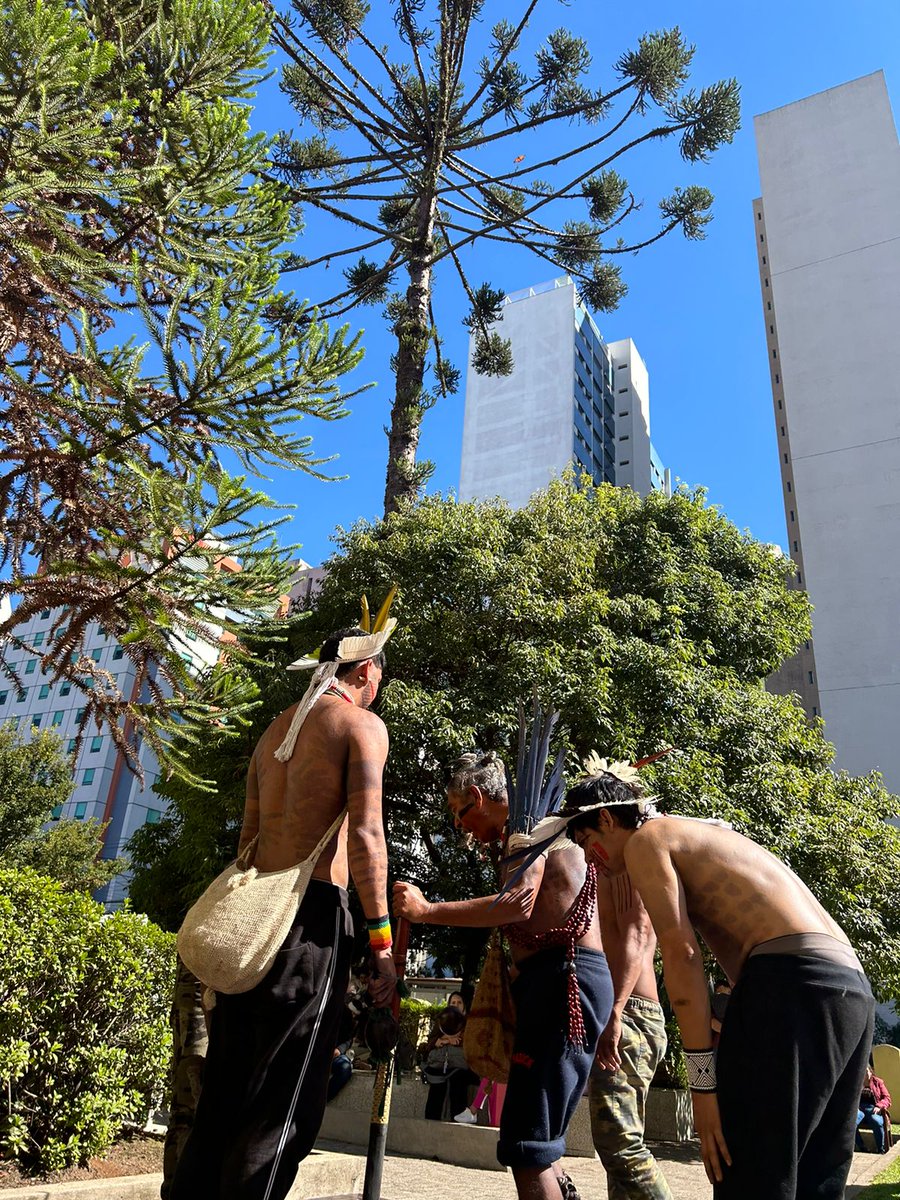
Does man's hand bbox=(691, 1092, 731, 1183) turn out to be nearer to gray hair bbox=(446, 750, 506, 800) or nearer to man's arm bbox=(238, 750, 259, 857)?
gray hair bbox=(446, 750, 506, 800)

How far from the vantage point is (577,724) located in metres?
10.2

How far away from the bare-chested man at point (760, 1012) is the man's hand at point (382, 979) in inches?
29.6

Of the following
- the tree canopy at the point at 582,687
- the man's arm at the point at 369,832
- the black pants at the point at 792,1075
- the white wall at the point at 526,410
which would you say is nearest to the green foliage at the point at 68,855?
the tree canopy at the point at 582,687

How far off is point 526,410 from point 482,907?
6430 cm

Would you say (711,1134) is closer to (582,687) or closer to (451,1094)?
(451,1094)

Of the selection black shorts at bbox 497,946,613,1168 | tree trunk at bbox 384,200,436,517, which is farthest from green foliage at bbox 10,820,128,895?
black shorts at bbox 497,946,613,1168

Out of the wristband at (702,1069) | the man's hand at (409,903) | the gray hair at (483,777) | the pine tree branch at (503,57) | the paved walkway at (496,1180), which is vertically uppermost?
the pine tree branch at (503,57)

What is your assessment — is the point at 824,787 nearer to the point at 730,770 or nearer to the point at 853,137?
the point at 730,770

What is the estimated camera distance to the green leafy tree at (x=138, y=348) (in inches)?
190

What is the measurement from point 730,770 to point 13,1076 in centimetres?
877

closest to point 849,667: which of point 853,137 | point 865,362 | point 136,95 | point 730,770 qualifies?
point 865,362

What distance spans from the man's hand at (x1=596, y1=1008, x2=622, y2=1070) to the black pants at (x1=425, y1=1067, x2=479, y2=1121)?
5498 mm

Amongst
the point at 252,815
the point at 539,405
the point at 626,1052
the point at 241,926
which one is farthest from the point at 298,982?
the point at 539,405

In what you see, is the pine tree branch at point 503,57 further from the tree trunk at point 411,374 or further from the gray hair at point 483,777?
the gray hair at point 483,777
